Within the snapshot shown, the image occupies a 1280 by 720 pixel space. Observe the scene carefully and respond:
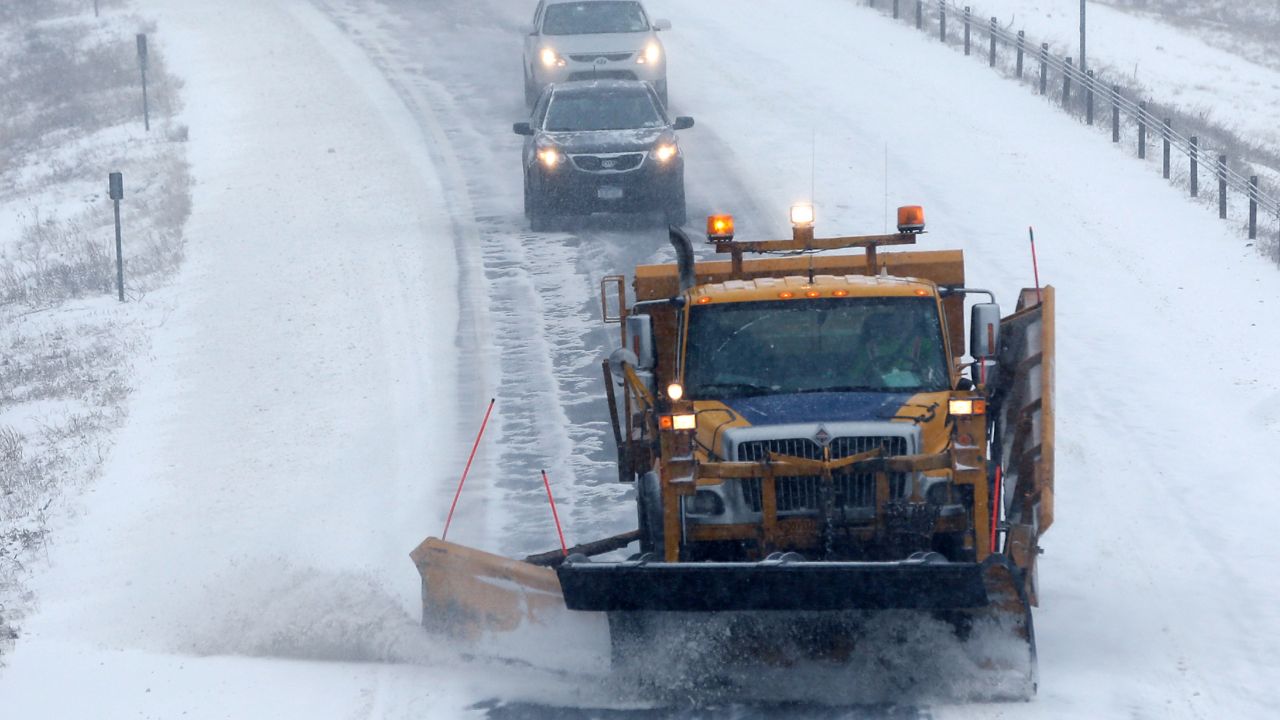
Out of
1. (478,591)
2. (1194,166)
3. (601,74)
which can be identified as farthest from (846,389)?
(601,74)

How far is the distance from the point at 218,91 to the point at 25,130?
555 centimetres

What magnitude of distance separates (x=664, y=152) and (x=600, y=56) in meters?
5.35

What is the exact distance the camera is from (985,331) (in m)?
9.30

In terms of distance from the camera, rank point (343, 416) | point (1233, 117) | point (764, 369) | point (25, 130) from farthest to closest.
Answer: point (1233, 117) < point (25, 130) < point (343, 416) < point (764, 369)

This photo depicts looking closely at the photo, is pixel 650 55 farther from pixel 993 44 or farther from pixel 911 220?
pixel 911 220

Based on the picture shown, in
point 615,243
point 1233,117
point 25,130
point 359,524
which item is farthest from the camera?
point 1233,117

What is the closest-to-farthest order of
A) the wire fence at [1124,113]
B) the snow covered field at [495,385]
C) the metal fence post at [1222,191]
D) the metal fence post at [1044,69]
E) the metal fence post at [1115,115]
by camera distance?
the snow covered field at [495,385], the metal fence post at [1222,191], the wire fence at [1124,113], the metal fence post at [1115,115], the metal fence post at [1044,69]

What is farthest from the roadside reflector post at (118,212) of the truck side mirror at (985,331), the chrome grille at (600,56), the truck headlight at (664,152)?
the truck side mirror at (985,331)

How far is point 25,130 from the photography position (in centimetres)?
3108

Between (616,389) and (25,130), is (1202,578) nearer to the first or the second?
(616,389)

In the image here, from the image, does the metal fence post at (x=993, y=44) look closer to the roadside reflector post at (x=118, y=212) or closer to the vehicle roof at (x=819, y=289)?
the roadside reflector post at (x=118, y=212)

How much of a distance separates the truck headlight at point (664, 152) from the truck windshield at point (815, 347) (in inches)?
374

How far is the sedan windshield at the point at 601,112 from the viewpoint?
1912cm

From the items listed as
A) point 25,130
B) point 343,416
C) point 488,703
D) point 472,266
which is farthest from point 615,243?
point 25,130
